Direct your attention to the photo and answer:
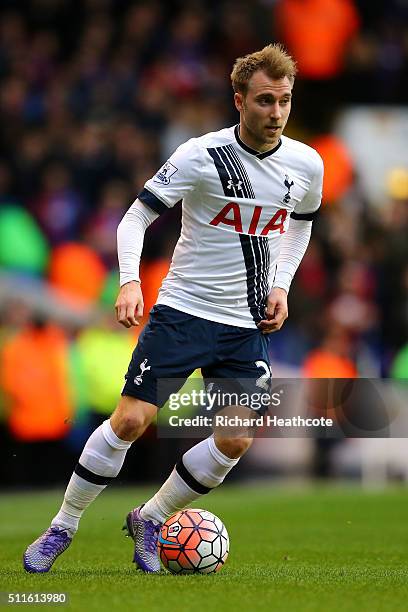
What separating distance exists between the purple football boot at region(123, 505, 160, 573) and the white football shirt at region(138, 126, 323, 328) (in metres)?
1.08

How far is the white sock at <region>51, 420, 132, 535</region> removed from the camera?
6223 mm

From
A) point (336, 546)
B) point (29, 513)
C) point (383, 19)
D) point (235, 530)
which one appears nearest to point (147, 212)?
point (336, 546)

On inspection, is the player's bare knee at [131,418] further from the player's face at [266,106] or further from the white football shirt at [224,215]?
the player's face at [266,106]

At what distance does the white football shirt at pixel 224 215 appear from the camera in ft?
20.6

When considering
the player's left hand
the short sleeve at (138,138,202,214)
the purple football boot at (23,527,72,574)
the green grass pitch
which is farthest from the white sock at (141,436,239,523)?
the short sleeve at (138,138,202,214)

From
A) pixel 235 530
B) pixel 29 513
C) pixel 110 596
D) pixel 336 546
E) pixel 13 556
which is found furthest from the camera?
pixel 29 513

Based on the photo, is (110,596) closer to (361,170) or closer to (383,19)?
(361,170)

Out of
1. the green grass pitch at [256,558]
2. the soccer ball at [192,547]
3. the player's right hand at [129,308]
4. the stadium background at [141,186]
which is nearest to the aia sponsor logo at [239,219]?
the player's right hand at [129,308]

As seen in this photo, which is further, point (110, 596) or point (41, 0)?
point (41, 0)

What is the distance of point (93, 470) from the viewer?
6258mm

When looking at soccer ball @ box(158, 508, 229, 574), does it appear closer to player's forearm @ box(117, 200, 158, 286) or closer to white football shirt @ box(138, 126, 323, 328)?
white football shirt @ box(138, 126, 323, 328)

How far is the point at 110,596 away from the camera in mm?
5441

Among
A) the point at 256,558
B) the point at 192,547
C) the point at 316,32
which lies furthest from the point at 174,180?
the point at 316,32

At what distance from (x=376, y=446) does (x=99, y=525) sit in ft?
17.8
